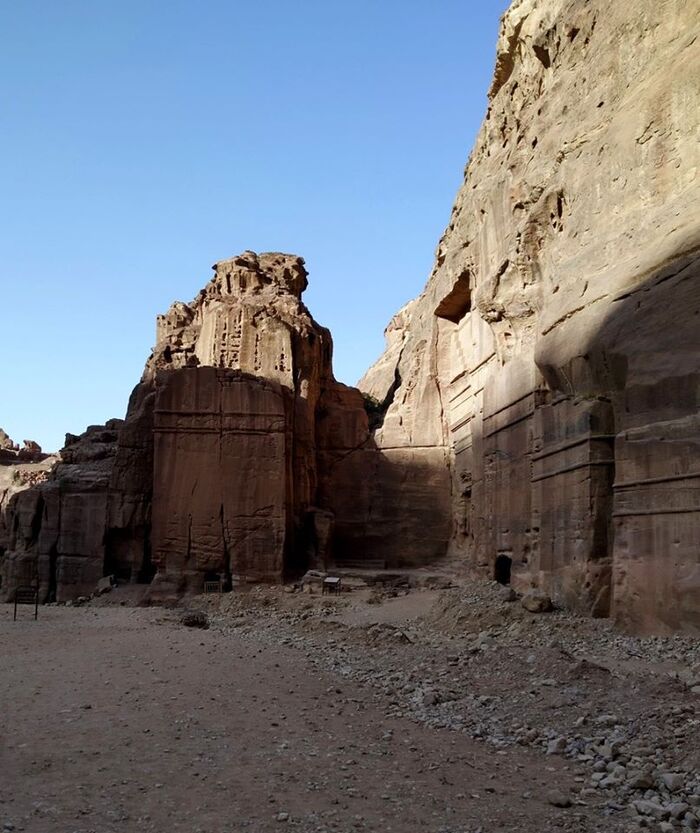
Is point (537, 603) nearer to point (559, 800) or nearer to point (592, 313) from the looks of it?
point (592, 313)

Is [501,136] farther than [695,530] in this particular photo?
Yes

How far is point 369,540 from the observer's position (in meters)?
26.8

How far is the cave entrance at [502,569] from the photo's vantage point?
19.2m

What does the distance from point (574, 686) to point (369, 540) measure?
18.4 m

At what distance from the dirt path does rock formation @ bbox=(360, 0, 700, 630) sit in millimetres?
5621

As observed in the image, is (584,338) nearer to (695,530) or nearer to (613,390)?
(613,390)

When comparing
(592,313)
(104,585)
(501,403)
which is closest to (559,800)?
(592,313)

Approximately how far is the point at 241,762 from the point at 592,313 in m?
10.7

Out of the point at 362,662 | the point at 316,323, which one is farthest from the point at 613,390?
the point at 316,323

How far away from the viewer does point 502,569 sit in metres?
19.4

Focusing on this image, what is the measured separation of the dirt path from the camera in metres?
5.34

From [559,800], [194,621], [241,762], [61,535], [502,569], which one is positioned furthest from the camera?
[61,535]

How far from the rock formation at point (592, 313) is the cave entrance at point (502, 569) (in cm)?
6

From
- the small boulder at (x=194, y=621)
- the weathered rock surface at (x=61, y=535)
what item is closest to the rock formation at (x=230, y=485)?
the weathered rock surface at (x=61, y=535)
